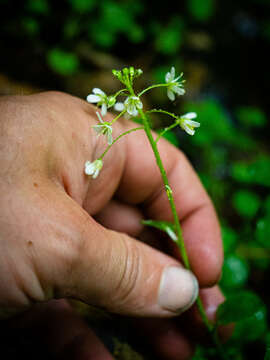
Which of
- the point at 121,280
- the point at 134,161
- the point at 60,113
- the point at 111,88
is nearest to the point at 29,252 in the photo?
the point at 121,280

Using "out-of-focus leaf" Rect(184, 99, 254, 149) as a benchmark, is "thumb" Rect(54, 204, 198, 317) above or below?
below

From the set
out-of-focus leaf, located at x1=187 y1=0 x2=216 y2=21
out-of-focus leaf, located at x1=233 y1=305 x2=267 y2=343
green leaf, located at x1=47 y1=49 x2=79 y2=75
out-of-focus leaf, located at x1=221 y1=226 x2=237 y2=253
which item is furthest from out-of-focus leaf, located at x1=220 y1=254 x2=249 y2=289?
out-of-focus leaf, located at x1=187 y1=0 x2=216 y2=21

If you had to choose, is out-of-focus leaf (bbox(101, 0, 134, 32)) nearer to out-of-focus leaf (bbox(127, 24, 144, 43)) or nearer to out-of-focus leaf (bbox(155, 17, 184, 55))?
out-of-focus leaf (bbox(127, 24, 144, 43))

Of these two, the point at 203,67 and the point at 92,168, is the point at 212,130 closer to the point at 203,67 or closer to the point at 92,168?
the point at 92,168

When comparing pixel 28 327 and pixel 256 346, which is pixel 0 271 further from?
pixel 256 346

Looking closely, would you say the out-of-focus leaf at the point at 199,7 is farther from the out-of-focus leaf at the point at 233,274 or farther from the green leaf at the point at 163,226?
the green leaf at the point at 163,226

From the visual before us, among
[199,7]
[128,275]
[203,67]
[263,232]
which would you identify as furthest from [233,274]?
[199,7]
